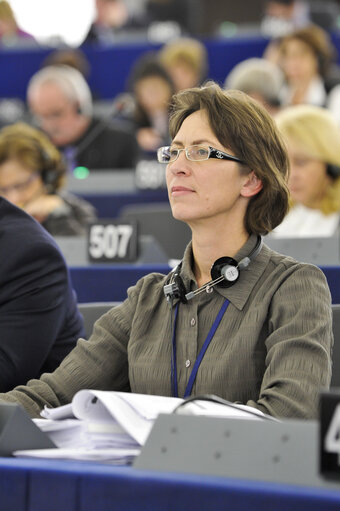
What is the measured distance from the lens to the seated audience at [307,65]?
19.1 feet

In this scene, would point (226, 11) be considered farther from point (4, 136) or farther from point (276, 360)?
point (276, 360)

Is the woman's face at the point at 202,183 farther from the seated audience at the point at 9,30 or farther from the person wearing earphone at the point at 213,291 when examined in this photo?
the seated audience at the point at 9,30

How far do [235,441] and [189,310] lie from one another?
1.95 ft

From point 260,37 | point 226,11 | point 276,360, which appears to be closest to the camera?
point 276,360

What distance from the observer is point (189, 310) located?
6.04 ft

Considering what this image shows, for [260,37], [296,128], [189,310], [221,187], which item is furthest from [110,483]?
[260,37]

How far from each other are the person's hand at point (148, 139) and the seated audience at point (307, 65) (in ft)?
2.52

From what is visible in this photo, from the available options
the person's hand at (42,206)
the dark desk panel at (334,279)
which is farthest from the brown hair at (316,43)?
the dark desk panel at (334,279)

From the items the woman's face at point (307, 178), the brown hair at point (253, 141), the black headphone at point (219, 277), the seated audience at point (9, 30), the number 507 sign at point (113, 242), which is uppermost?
the seated audience at point (9, 30)

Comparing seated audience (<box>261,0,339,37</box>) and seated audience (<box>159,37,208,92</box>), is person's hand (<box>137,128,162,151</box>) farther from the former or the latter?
seated audience (<box>261,0,339,37</box>)

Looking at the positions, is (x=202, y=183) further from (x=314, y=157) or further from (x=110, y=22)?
(x=110, y=22)

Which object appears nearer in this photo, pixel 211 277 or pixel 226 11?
pixel 211 277

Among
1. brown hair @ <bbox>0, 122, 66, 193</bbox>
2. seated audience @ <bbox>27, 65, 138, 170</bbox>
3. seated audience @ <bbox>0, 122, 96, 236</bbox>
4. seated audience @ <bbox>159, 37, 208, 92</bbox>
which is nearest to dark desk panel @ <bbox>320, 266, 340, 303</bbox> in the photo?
seated audience @ <bbox>0, 122, 96, 236</bbox>

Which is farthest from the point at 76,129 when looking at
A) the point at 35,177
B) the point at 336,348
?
the point at 336,348
